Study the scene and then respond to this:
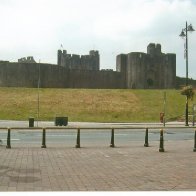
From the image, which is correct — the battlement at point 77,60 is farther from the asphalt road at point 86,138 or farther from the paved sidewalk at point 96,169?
the paved sidewalk at point 96,169

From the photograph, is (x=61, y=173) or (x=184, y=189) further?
(x=61, y=173)

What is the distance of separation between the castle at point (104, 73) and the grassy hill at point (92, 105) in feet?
55.6

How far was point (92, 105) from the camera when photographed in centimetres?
5153

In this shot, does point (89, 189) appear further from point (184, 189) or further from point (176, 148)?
point (176, 148)

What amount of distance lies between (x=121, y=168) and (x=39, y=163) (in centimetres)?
239

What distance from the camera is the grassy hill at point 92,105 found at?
46.4 metres

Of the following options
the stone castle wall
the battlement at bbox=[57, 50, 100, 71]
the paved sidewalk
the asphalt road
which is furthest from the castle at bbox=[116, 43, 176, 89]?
the paved sidewalk

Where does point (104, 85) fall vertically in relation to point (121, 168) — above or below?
above

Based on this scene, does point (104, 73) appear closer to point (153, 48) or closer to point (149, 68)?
point (149, 68)

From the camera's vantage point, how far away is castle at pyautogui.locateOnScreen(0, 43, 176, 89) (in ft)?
255

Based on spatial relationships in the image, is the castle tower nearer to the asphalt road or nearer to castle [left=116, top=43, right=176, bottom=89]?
castle [left=116, top=43, right=176, bottom=89]

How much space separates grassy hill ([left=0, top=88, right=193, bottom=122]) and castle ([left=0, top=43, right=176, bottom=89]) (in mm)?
16946

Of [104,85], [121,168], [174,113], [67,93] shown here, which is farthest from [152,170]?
[104,85]

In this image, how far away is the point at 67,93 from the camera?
2282 inches
